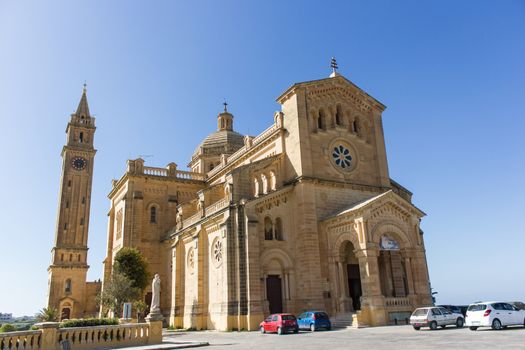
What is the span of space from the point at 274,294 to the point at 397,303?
28.7 feet

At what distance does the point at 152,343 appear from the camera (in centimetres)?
2159

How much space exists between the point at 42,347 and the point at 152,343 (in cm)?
521

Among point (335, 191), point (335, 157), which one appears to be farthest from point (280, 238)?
point (335, 157)

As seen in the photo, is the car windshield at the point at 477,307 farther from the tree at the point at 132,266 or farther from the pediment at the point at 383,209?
the tree at the point at 132,266

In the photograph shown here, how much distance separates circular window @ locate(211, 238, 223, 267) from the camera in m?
33.5

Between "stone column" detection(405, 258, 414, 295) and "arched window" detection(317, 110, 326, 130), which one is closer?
"stone column" detection(405, 258, 414, 295)

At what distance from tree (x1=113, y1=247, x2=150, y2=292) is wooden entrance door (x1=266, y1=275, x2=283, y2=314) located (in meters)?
12.4

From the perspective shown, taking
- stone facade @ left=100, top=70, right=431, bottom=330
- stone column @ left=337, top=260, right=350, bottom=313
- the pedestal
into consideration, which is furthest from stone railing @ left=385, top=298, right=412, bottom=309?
the pedestal

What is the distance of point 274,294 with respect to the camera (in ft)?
105

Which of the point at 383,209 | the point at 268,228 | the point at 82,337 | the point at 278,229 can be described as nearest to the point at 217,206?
the point at 268,228

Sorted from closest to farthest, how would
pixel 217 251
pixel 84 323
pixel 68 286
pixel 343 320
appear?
pixel 84 323 < pixel 343 320 < pixel 217 251 < pixel 68 286

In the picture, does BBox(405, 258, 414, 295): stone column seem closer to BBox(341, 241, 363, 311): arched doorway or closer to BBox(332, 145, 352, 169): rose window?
BBox(341, 241, 363, 311): arched doorway

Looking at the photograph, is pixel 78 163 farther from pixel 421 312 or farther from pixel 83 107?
pixel 421 312

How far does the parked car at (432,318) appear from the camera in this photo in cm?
2439
